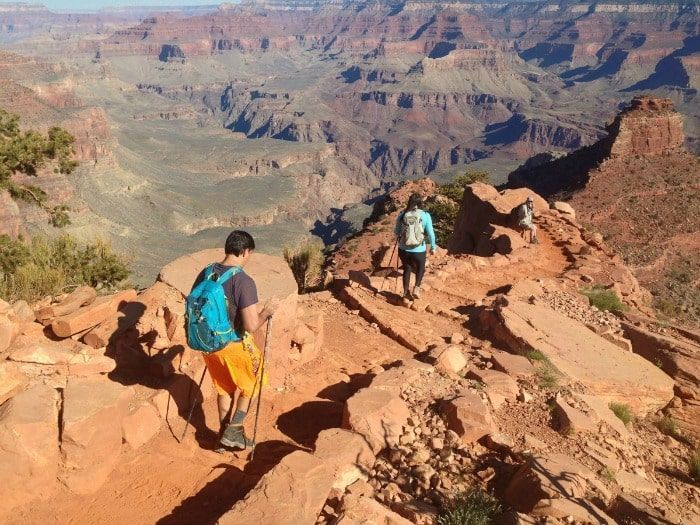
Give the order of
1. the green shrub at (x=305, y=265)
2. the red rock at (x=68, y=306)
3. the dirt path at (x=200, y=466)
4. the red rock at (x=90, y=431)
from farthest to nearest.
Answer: the green shrub at (x=305, y=265)
the red rock at (x=68, y=306)
the red rock at (x=90, y=431)
the dirt path at (x=200, y=466)

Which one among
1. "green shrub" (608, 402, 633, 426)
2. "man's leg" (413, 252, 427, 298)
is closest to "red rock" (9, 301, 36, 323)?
"man's leg" (413, 252, 427, 298)

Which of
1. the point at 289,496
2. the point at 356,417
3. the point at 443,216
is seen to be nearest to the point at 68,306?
the point at 356,417

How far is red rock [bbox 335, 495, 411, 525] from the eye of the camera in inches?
159

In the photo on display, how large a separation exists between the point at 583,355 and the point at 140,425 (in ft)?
20.8

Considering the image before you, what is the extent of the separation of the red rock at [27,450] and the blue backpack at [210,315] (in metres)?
1.44

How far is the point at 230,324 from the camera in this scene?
17.1 feet

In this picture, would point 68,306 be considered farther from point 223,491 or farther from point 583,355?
point 583,355

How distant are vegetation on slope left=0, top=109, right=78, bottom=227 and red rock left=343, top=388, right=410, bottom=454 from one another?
11980mm

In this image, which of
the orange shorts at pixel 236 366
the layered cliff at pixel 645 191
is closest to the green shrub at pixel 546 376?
the orange shorts at pixel 236 366

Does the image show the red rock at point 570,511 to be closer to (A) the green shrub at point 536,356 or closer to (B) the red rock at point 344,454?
(B) the red rock at point 344,454

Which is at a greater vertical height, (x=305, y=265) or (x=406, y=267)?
Result: (x=406, y=267)

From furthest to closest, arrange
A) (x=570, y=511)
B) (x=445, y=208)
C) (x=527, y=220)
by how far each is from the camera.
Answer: (x=445, y=208) < (x=527, y=220) < (x=570, y=511)

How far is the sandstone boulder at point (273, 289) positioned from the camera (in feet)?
22.8

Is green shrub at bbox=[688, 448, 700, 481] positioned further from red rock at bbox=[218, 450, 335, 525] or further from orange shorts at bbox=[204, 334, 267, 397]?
orange shorts at bbox=[204, 334, 267, 397]
